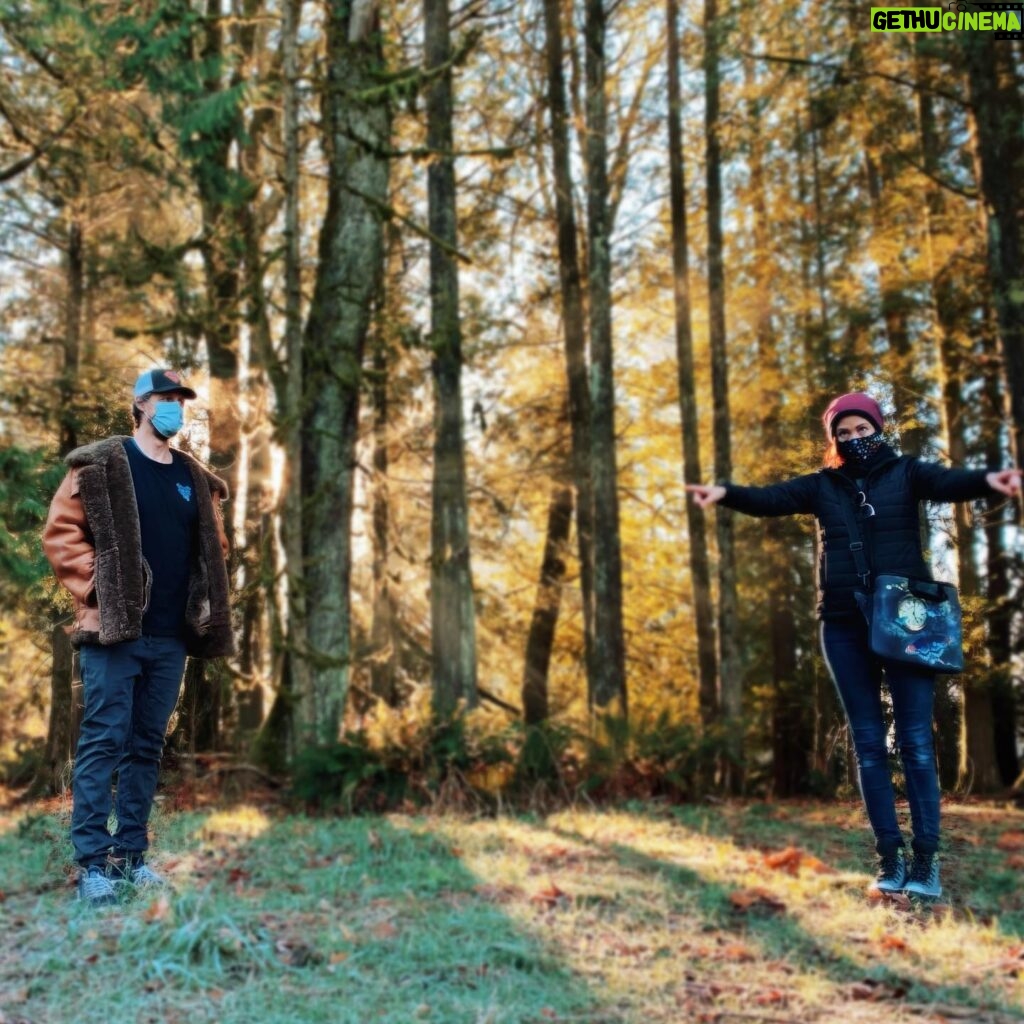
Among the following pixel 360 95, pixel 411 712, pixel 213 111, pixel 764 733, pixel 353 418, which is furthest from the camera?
pixel 764 733

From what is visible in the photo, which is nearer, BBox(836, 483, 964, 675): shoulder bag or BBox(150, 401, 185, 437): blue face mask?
BBox(836, 483, 964, 675): shoulder bag

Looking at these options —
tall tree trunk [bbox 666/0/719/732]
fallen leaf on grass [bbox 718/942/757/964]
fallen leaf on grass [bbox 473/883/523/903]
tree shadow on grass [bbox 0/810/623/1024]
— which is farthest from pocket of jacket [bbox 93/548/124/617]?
tall tree trunk [bbox 666/0/719/732]

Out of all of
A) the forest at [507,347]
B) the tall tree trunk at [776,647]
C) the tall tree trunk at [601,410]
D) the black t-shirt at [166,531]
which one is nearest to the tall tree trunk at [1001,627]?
the forest at [507,347]

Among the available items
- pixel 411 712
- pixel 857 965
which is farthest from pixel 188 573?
pixel 411 712

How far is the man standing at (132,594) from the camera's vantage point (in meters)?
1.96

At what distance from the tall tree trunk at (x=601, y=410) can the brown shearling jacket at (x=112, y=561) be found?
73.2 feet

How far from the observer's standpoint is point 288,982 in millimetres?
10977

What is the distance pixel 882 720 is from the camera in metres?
2.04

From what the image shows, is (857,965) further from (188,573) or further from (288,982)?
(188,573)

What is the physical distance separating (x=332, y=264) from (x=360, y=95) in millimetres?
11889

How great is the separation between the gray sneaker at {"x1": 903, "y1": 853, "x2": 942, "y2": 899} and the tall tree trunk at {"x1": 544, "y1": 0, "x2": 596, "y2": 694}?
86.2 ft

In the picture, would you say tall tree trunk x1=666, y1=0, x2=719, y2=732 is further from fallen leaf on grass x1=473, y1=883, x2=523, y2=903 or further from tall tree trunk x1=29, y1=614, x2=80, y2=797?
tall tree trunk x1=29, y1=614, x2=80, y2=797

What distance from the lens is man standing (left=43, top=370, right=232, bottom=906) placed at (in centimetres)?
196

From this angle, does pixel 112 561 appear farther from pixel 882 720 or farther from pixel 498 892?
pixel 498 892
